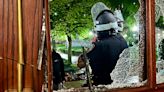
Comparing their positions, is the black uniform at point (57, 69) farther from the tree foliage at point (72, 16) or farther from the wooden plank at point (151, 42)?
the wooden plank at point (151, 42)

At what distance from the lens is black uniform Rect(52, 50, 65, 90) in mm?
1361

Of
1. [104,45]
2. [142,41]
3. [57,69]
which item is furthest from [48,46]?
[142,41]

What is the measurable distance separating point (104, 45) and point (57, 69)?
0.31 meters

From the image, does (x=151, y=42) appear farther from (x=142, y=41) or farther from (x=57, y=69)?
(x=57, y=69)

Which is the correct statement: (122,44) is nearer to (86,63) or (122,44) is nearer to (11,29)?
(86,63)

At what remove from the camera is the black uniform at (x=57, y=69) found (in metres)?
1.36

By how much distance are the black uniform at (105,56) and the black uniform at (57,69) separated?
0.17 m

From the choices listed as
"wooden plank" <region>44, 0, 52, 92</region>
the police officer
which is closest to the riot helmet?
the police officer

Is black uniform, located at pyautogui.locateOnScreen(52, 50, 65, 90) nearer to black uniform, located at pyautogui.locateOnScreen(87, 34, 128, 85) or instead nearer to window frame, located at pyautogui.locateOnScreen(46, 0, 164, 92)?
black uniform, located at pyautogui.locateOnScreen(87, 34, 128, 85)

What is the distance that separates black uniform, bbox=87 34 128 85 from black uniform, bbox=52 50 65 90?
0.17 meters

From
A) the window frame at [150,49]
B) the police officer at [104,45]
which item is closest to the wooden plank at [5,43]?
the police officer at [104,45]

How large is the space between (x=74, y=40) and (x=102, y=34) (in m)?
0.19

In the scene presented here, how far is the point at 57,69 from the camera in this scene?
54.0 inches

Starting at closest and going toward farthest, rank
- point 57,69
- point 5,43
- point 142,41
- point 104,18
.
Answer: point 5,43, point 57,69, point 104,18, point 142,41
